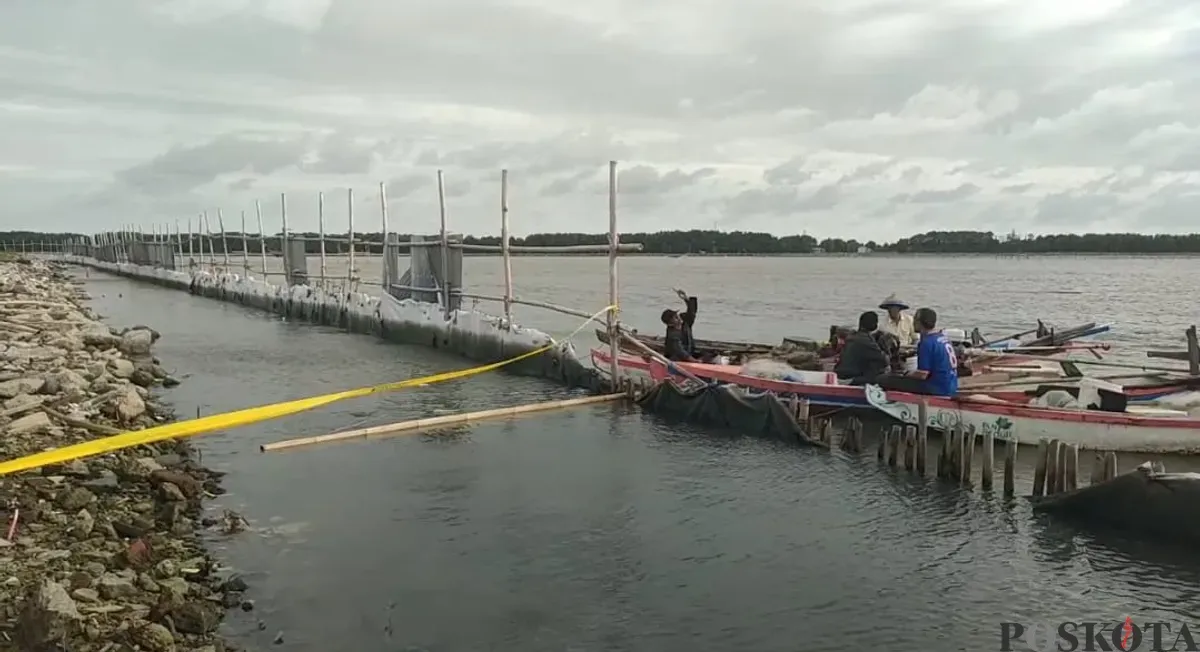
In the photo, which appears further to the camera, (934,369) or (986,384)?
(986,384)

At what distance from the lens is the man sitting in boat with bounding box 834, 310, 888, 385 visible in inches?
599

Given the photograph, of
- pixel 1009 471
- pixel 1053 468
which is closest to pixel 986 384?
pixel 1009 471

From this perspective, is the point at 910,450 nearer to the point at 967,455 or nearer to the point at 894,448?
the point at 894,448

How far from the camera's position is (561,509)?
35.8 ft

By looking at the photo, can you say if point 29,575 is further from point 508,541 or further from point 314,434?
point 314,434

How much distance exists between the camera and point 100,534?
Result: 8156 mm

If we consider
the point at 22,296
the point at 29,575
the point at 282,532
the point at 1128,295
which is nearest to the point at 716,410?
the point at 282,532

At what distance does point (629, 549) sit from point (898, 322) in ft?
30.8

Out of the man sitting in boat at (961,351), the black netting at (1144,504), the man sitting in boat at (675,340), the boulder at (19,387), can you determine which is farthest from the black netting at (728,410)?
the boulder at (19,387)

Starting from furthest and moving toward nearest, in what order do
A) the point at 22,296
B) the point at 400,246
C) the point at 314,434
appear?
the point at 22,296 → the point at 400,246 → the point at 314,434

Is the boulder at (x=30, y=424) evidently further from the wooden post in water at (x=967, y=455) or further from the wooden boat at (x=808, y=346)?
the wooden post in water at (x=967, y=455)

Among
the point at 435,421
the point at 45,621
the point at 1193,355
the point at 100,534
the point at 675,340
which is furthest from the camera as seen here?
the point at 675,340

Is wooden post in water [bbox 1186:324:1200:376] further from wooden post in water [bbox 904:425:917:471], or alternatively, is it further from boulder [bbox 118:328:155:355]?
boulder [bbox 118:328:155:355]

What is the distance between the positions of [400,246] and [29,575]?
21.5m
